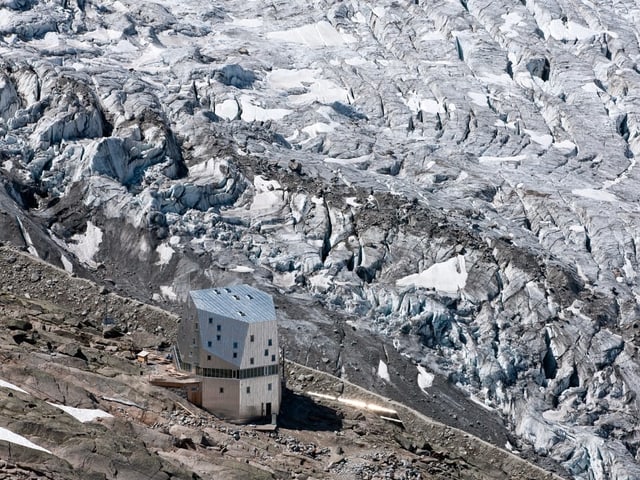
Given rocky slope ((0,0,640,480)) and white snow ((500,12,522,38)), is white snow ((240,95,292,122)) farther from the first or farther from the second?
white snow ((500,12,522,38))

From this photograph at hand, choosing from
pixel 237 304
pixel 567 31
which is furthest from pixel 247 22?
pixel 237 304

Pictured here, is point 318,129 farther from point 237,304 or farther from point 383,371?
point 237,304

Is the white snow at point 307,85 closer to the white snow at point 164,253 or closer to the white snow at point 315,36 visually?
the white snow at point 315,36

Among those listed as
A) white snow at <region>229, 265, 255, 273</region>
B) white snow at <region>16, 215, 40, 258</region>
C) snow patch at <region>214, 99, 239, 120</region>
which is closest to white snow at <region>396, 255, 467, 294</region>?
white snow at <region>229, 265, 255, 273</region>

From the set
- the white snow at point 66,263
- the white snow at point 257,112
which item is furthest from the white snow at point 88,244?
the white snow at point 257,112

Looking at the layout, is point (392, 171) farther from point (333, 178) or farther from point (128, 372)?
point (128, 372)

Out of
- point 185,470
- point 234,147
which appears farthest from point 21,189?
point 185,470
